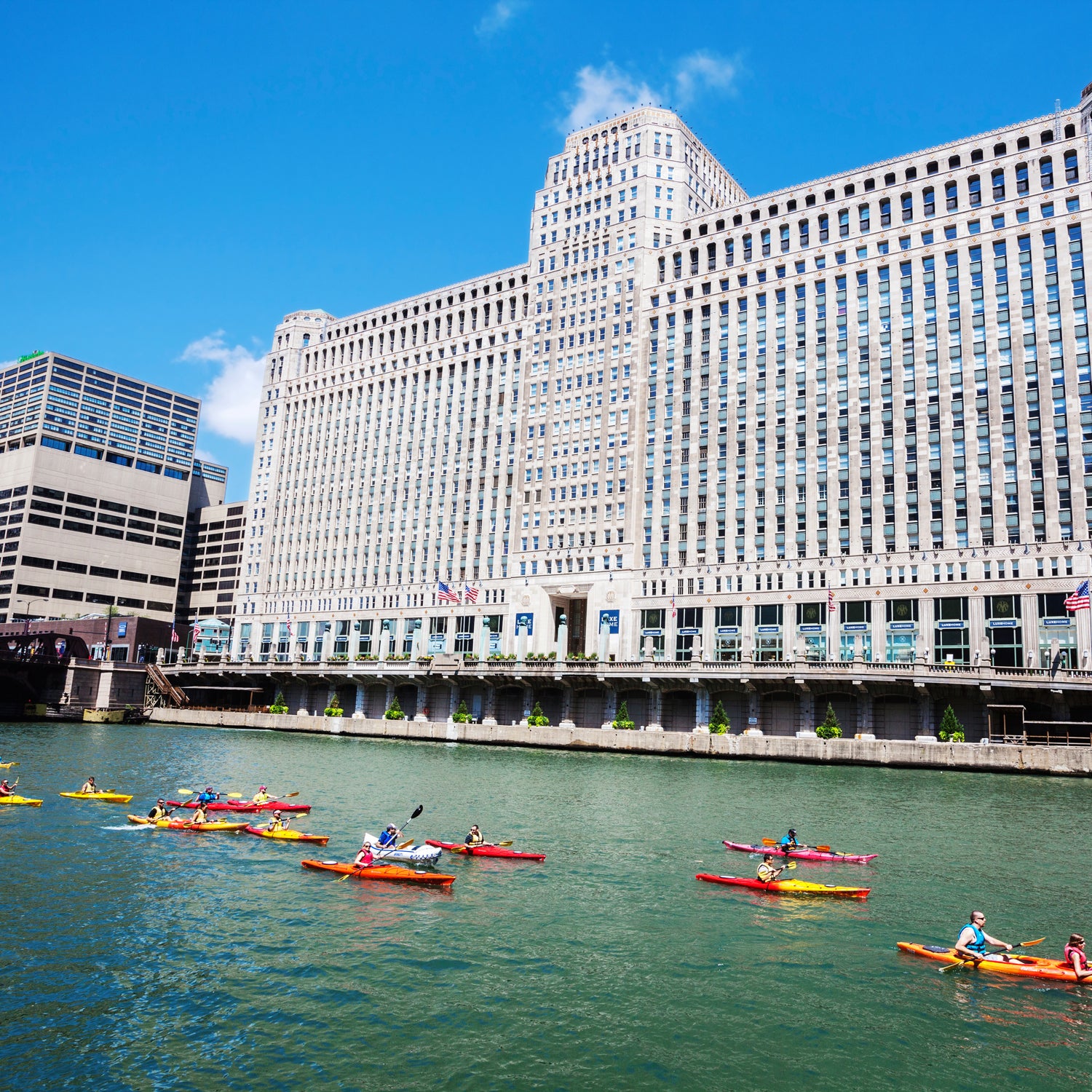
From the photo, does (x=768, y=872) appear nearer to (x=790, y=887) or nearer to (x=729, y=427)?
(x=790, y=887)

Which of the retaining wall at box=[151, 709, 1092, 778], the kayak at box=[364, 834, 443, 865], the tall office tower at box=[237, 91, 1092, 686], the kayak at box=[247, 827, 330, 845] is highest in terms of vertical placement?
the tall office tower at box=[237, 91, 1092, 686]

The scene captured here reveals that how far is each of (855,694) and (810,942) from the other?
7377cm

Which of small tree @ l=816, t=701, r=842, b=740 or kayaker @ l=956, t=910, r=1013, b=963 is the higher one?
small tree @ l=816, t=701, r=842, b=740

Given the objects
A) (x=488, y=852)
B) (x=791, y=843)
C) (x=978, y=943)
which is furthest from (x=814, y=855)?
(x=488, y=852)

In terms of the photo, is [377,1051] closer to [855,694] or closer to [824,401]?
[855,694]

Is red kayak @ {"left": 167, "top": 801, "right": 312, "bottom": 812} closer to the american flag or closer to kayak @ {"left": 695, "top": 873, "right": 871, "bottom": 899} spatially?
kayak @ {"left": 695, "top": 873, "right": 871, "bottom": 899}

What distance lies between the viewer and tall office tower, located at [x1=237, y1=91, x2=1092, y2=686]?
104 metres

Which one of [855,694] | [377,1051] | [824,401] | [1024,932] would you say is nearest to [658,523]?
[824,401]

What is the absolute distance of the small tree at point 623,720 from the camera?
344ft

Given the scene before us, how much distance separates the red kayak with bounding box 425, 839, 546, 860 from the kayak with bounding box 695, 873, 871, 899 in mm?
6862

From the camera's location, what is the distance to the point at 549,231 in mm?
150250

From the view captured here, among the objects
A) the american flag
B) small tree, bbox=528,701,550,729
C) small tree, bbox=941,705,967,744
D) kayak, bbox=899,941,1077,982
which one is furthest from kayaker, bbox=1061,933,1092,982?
small tree, bbox=528,701,550,729

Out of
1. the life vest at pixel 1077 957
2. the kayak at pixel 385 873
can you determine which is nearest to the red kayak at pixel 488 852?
the kayak at pixel 385 873

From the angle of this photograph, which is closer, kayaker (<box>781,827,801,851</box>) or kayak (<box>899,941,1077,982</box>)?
kayak (<box>899,941,1077,982</box>)
